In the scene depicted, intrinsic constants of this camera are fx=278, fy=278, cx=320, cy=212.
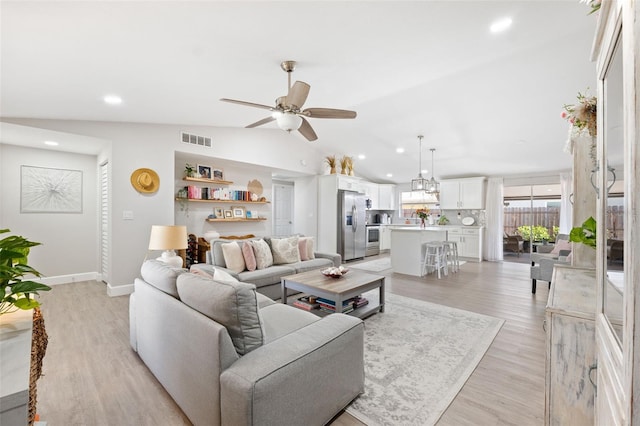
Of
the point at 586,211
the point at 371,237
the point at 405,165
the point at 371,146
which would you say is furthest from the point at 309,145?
the point at 586,211

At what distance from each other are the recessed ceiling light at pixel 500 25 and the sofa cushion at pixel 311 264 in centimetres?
351

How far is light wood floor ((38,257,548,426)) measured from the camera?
173 centimetres

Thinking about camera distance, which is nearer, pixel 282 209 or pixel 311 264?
pixel 311 264

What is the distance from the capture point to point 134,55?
234 centimetres

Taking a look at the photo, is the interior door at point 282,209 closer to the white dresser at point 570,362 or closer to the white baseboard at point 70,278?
the white baseboard at point 70,278

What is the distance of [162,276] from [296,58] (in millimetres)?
2262

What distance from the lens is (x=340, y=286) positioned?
3.01 metres

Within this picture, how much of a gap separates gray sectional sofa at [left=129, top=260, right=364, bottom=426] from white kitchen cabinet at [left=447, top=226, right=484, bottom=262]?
6.52 meters

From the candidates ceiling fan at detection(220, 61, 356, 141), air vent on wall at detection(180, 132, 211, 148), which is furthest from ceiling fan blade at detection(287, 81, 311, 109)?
air vent on wall at detection(180, 132, 211, 148)

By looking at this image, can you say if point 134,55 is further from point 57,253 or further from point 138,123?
point 57,253

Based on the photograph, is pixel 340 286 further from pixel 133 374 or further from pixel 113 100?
pixel 113 100

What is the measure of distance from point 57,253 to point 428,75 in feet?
20.7

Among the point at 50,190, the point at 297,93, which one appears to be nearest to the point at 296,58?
the point at 297,93

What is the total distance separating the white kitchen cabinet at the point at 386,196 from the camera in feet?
29.1
